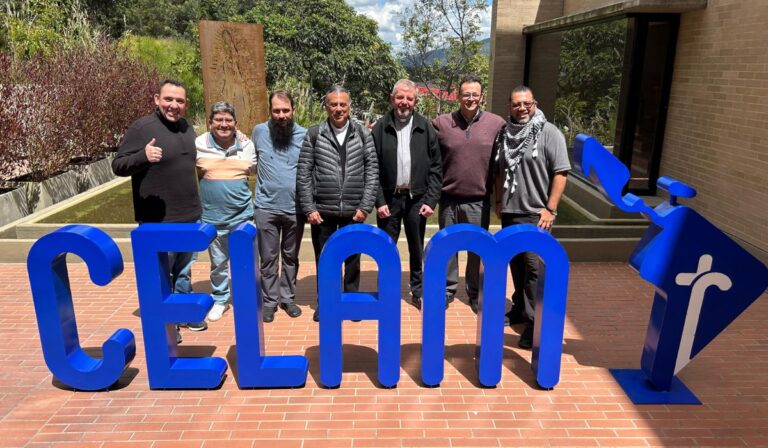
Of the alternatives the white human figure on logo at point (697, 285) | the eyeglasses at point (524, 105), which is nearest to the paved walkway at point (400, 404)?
the white human figure on logo at point (697, 285)

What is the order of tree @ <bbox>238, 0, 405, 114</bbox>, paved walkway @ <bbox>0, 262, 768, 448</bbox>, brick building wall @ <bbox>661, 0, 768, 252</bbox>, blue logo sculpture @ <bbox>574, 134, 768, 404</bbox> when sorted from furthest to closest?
tree @ <bbox>238, 0, 405, 114</bbox> < brick building wall @ <bbox>661, 0, 768, 252</bbox> < blue logo sculpture @ <bbox>574, 134, 768, 404</bbox> < paved walkway @ <bbox>0, 262, 768, 448</bbox>

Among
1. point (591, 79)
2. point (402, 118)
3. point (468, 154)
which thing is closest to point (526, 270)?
point (468, 154)

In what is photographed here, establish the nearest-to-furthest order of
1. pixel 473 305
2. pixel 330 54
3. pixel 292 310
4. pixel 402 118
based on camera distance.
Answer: pixel 402 118
pixel 292 310
pixel 473 305
pixel 330 54

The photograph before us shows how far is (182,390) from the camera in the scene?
13.0 feet

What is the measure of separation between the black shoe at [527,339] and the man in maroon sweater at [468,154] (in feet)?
3.34

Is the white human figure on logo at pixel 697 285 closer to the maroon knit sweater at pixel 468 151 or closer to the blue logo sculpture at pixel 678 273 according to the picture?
the blue logo sculpture at pixel 678 273

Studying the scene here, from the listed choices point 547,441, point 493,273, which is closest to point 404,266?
point 493,273

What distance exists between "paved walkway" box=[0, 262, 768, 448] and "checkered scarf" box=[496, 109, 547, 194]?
4.72 ft

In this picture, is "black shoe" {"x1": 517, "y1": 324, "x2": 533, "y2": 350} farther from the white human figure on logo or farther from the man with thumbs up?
the man with thumbs up

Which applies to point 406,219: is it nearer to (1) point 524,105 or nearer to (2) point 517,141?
(2) point 517,141

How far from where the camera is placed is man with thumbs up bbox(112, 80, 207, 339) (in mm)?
4297

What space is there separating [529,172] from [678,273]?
1.32 meters

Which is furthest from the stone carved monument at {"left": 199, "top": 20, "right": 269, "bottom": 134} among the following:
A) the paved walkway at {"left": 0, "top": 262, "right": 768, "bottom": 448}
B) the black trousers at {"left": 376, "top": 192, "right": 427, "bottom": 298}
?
the paved walkway at {"left": 0, "top": 262, "right": 768, "bottom": 448}

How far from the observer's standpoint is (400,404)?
3.81 meters
